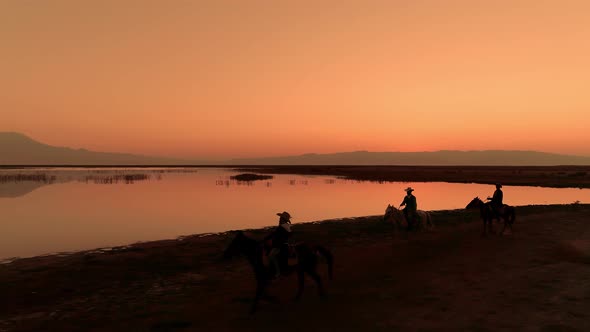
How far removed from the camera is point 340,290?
11.3 m

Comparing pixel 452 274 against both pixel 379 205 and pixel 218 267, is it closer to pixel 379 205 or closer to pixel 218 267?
pixel 218 267

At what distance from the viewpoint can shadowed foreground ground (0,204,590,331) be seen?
28.8 feet

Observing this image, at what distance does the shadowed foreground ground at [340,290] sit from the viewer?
8.79 metres

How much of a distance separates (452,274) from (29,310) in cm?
1130

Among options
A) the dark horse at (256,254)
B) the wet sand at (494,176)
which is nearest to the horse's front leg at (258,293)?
the dark horse at (256,254)

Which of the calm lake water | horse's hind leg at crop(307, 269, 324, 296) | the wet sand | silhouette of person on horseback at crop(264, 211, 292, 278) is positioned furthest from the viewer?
the wet sand

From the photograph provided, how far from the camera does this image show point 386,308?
31.2ft

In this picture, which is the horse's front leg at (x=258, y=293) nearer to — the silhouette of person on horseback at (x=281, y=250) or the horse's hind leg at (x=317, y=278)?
the silhouette of person on horseback at (x=281, y=250)

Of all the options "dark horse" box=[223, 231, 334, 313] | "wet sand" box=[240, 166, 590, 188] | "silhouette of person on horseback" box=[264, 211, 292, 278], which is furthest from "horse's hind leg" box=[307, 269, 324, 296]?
"wet sand" box=[240, 166, 590, 188]

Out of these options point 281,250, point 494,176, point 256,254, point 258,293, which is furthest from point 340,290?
point 494,176

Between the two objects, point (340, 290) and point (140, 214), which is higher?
point (340, 290)

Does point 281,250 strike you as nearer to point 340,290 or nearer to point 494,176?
point 340,290

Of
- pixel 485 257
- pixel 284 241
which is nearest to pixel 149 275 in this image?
pixel 284 241

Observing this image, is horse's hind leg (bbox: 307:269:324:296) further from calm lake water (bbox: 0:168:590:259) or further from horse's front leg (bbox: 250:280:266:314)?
calm lake water (bbox: 0:168:590:259)
